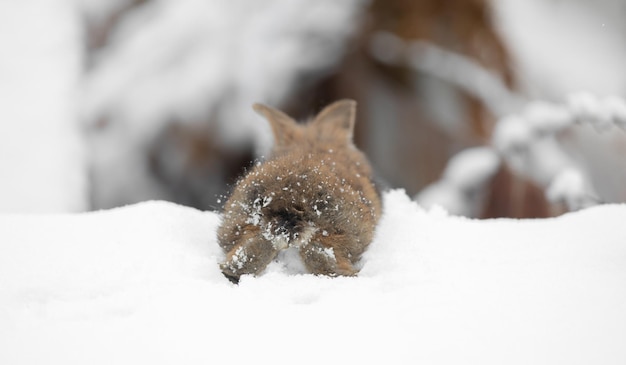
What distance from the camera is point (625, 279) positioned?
1886 mm

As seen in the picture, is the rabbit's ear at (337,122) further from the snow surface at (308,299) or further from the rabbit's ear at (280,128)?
the snow surface at (308,299)

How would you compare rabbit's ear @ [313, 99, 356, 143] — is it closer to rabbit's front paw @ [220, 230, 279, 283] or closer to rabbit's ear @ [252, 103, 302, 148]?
rabbit's ear @ [252, 103, 302, 148]

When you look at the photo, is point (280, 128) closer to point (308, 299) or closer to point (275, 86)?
point (308, 299)

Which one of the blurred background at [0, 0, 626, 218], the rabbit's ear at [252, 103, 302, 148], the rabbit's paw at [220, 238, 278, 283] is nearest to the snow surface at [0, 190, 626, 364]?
the rabbit's paw at [220, 238, 278, 283]

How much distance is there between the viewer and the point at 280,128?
3.19m

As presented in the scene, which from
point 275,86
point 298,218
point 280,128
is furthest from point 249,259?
point 275,86

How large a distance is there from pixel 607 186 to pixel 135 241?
449 centimetres

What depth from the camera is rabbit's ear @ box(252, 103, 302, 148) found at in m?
3.16

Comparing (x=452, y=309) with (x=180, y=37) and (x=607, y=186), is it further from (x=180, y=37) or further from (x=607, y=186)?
(x=607, y=186)

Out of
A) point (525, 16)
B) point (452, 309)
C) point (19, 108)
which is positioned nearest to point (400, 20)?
point (525, 16)

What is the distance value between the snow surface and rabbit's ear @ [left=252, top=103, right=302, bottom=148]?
0.84 metres

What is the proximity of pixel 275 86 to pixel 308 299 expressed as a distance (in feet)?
13.3

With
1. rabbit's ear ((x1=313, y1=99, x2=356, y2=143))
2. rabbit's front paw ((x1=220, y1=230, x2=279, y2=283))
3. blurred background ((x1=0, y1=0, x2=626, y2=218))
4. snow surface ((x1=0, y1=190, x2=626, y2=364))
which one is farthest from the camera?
blurred background ((x1=0, y1=0, x2=626, y2=218))

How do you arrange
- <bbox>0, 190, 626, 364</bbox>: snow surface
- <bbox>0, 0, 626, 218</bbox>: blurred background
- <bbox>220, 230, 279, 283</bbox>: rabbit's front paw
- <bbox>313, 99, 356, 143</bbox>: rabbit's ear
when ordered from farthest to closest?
<bbox>0, 0, 626, 218</bbox>: blurred background, <bbox>313, 99, 356, 143</bbox>: rabbit's ear, <bbox>220, 230, 279, 283</bbox>: rabbit's front paw, <bbox>0, 190, 626, 364</bbox>: snow surface
